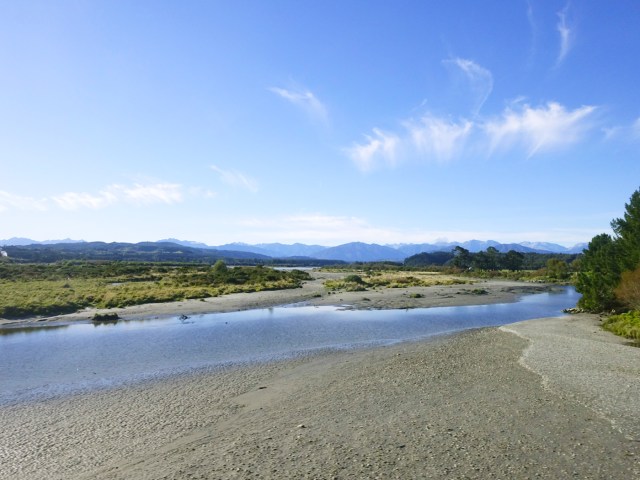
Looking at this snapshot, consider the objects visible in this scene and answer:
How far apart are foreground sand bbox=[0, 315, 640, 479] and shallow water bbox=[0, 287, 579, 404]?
3.16 metres

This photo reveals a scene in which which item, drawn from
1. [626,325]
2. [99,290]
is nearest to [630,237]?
[626,325]

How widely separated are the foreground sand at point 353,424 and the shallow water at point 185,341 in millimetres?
3157

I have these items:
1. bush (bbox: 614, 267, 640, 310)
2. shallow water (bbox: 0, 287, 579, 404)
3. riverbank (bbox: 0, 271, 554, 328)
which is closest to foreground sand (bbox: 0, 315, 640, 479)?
shallow water (bbox: 0, 287, 579, 404)

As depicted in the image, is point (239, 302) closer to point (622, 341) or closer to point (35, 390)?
point (35, 390)

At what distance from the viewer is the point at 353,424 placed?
1194 cm

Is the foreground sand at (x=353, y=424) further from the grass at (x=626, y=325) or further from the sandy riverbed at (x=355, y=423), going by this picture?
the grass at (x=626, y=325)

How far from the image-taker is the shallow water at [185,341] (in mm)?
19172

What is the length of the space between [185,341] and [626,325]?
92.3 ft

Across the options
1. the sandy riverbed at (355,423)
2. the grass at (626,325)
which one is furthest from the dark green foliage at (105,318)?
the grass at (626,325)

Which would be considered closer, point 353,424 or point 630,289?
point 353,424

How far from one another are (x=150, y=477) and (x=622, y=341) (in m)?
26.7

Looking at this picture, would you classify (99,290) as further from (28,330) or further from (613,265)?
(613,265)

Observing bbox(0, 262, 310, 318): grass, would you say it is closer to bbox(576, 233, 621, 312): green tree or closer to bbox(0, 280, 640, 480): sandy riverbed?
bbox(0, 280, 640, 480): sandy riverbed

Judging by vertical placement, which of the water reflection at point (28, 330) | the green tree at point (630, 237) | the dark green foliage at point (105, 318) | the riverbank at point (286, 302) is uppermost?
the green tree at point (630, 237)
